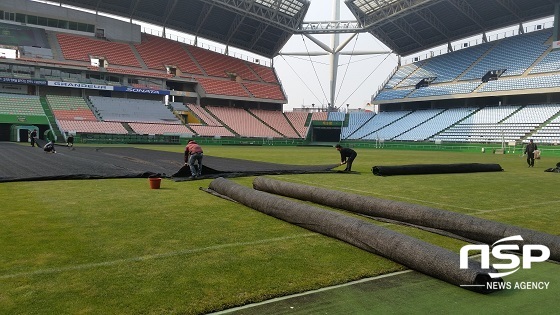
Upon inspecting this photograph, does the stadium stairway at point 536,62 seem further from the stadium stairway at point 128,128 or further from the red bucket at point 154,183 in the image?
the red bucket at point 154,183

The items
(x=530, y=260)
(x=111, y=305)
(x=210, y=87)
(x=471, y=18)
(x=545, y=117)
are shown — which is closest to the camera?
(x=111, y=305)

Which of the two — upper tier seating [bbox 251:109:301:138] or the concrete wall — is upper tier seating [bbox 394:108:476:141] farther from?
the concrete wall

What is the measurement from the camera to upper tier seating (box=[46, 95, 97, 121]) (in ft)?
166

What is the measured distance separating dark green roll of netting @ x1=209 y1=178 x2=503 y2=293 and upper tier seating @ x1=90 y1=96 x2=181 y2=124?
5126 cm

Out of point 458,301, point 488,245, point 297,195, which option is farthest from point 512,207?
point 458,301

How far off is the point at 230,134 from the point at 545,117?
40.1 metres

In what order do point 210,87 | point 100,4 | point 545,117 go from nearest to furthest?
point 545,117 < point 100,4 < point 210,87

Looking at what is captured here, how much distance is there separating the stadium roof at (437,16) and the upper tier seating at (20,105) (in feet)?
142

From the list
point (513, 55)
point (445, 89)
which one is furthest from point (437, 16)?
point (513, 55)

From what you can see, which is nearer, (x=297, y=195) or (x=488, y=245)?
(x=488, y=245)

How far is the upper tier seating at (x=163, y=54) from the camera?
63562 mm

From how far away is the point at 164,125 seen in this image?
56.0 meters

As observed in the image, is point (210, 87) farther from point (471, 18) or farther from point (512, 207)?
point (512, 207)

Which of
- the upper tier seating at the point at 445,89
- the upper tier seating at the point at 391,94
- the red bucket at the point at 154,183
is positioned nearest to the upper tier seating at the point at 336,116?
the upper tier seating at the point at 391,94
